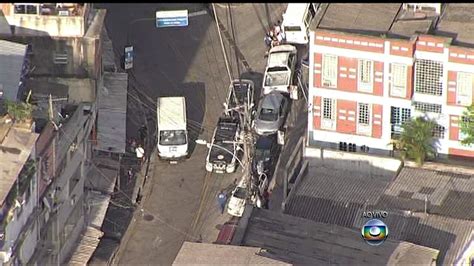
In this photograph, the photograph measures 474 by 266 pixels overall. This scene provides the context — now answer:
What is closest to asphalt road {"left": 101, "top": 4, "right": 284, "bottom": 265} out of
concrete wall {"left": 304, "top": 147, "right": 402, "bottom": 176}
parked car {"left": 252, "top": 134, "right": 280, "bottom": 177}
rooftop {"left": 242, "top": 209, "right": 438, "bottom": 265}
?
parked car {"left": 252, "top": 134, "right": 280, "bottom": 177}

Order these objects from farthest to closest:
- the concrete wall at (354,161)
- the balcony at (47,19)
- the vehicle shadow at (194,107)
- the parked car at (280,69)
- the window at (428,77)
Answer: the parked car at (280,69), the vehicle shadow at (194,107), the balcony at (47,19), the concrete wall at (354,161), the window at (428,77)

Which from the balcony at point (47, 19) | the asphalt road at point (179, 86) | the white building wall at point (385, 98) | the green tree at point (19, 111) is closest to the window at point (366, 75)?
the white building wall at point (385, 98)

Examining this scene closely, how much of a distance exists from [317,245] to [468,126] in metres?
8.88

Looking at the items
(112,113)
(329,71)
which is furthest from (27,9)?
(329,71)

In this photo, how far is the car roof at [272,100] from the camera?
5125 cm

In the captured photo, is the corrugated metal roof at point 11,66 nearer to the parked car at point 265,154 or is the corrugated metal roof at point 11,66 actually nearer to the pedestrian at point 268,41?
the parked car at point 265,154

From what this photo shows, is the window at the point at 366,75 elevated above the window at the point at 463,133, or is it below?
above

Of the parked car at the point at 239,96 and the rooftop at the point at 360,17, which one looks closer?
the rooftop at the point at 360,17

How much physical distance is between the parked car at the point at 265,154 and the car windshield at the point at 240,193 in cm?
115

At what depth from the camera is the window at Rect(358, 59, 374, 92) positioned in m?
44.0

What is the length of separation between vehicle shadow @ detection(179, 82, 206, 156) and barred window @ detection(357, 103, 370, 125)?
29.6ft

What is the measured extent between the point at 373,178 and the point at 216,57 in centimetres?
1484

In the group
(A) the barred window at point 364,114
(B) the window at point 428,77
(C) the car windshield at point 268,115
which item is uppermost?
(B) the window at point 428,77

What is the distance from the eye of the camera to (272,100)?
51531 mm
